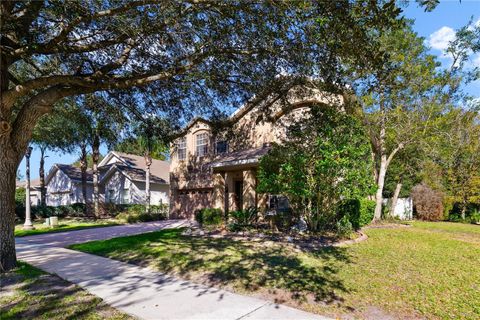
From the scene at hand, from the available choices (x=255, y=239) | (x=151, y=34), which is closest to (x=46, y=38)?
(x=151, y=34)

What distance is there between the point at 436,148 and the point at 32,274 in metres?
20.5

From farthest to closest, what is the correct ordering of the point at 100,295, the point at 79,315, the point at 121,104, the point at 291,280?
the point at 121,104 < the point at 291,280 < the point at 100,295 < the point at 79,315

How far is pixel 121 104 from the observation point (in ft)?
33.7

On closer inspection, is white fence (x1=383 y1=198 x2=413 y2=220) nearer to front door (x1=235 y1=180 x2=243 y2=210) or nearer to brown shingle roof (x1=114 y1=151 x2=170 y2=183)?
front door (x1=235 y1=180 x2=243 y2=210)

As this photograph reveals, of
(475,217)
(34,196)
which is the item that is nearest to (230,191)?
(475,217)

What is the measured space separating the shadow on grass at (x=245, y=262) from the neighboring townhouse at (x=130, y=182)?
17.8 meters

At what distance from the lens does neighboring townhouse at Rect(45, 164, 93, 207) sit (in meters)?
31.7

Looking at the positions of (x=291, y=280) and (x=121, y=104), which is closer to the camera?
(x=291, y=280)

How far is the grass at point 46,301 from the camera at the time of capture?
15.1 feet

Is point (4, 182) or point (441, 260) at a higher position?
point (4, 182)

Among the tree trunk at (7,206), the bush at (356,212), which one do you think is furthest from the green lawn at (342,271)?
the bush at (356,212)

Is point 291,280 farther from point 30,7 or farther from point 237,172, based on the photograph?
point 237,172

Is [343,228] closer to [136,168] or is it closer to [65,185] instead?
[136,168]

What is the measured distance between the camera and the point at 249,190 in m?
17.4
